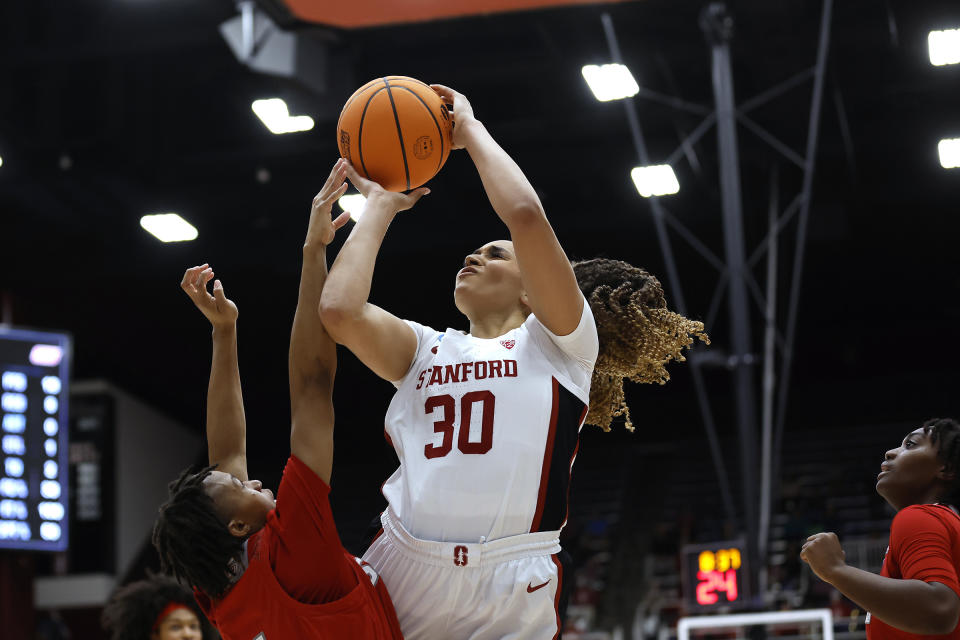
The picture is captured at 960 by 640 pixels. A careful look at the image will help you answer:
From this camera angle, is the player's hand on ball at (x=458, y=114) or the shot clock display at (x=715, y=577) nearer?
the player's hand on ball at (x=458, y=114)

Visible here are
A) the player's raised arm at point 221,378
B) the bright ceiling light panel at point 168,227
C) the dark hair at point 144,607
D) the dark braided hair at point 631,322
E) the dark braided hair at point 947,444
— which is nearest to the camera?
the dark braided hair at point 631,322

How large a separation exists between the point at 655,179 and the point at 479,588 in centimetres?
957

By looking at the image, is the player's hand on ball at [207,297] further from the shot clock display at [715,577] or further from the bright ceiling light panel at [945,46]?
the bright ceiling light panel at [945,46]

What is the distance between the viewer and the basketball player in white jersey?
276 centimetres

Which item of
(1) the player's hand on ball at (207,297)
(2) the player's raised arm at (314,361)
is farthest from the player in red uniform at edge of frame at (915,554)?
(1) the player's hand on ball at (207,297)

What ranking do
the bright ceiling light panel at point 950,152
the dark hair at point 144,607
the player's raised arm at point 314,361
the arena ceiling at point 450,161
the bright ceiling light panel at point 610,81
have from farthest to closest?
1. the bright ceiling light panel at point 950,152
2. the arena ceiling at point 450,161
3. the bright ceiling light panel at point 610,81
4. the dark hair at point 144,607
5. the player's raised arm at point 314,361

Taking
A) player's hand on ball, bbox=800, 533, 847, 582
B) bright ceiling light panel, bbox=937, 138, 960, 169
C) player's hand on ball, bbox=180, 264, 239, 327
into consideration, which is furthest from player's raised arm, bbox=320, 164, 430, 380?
bright ceiling light panel, bbox=937, 138, 960, 169

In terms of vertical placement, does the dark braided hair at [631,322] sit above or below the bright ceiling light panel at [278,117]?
below

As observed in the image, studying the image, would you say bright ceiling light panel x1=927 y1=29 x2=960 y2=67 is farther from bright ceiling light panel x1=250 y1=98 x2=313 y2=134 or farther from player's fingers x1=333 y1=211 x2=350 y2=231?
player's fingers x1=333 y1=211 x2=350 y2=231

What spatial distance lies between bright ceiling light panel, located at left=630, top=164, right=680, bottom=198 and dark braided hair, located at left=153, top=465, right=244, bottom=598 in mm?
9181

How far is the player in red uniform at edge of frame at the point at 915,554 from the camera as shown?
329 centimetres

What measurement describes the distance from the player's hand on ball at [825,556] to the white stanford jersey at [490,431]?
0.86 metres

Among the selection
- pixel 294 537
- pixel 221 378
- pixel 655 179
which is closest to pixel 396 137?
pixel 221 378

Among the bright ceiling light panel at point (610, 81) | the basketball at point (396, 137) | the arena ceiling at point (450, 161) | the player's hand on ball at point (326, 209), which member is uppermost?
the arena ceiling at point (450, 161)
